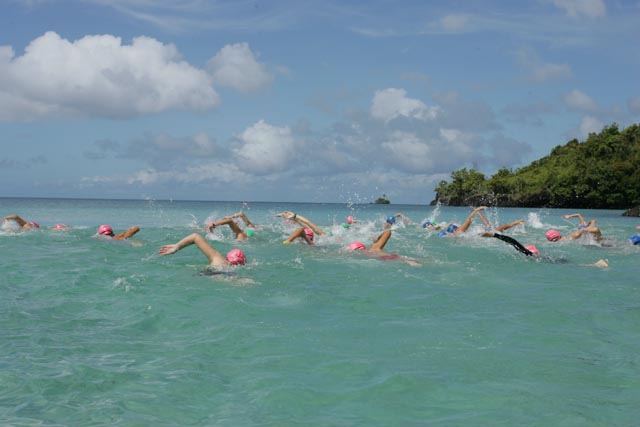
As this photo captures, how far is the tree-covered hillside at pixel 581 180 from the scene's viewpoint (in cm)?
9581

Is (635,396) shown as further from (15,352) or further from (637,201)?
(637,201)

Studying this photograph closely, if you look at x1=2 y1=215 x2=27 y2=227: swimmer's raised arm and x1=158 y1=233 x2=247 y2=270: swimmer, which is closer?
x1=158 y1=233 x2=247 y2=270: swimmer

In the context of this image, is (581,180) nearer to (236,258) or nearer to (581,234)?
(581,234)

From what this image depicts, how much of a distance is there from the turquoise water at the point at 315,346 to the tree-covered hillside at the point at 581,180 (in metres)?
92.5

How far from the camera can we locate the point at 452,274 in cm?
1382

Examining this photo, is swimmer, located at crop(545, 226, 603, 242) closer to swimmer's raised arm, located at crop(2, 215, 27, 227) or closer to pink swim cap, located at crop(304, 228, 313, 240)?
pink swim cap, located at crop(304, 228, 313, 240)

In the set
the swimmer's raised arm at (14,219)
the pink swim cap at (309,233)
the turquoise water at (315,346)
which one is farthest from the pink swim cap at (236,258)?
the swimmer's raised arm at (14,219)

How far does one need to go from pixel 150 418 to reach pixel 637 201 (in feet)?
343

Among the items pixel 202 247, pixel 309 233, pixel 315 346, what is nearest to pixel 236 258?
pixel 202 247

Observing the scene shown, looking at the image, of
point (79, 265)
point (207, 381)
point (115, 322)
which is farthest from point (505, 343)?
point (79, 265)

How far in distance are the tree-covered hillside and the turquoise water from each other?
9253 cm

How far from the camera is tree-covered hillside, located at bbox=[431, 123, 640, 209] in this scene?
9581cm

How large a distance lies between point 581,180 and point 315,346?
103 metres

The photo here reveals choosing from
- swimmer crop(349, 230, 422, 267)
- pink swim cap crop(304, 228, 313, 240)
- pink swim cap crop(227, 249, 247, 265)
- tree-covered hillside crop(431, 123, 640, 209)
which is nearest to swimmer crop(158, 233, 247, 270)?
pink swim cap crop(227, 249, 247, 265)
